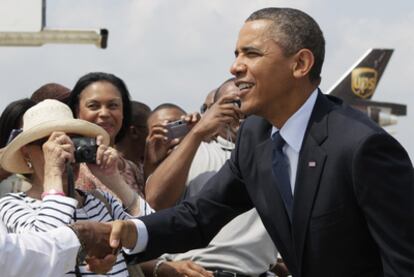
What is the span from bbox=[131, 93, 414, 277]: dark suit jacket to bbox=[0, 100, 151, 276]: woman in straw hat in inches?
20.2

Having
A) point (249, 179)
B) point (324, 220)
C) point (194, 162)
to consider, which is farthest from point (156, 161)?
point (324, 220)

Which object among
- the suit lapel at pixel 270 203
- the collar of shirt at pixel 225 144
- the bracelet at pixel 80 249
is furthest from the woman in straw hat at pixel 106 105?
the bracelet at pixel 80 249

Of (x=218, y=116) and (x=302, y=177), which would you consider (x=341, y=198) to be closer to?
(x=302, y=177)

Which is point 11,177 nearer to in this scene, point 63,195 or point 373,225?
point 63,195

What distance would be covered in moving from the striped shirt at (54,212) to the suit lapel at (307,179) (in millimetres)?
1080

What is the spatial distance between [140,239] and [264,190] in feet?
2.29

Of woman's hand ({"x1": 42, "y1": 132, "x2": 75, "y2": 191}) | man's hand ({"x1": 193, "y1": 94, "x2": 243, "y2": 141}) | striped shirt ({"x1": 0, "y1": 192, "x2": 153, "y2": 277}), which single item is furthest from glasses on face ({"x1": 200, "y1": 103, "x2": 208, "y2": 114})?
woman's hand ({"x1": 42, "y1": 132, "x2": 75, "y2": 191})

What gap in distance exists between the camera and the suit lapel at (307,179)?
227 inches

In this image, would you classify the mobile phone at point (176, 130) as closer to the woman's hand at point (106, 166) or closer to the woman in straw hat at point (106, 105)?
the woman in straw hat at point (106, 105)

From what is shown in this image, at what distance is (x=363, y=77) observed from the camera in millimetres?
63781

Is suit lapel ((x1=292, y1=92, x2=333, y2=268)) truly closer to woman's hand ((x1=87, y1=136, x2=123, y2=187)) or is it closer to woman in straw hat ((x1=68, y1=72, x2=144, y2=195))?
woman's hand ((x1=87, y1=136, x2=123, y2=187))

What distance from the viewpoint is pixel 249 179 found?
6168 millimetres

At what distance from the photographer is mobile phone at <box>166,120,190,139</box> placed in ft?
28.0

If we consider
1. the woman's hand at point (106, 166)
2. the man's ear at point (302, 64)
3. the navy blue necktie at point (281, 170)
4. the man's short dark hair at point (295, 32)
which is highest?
the man's short dark hair at point (295, 32)
